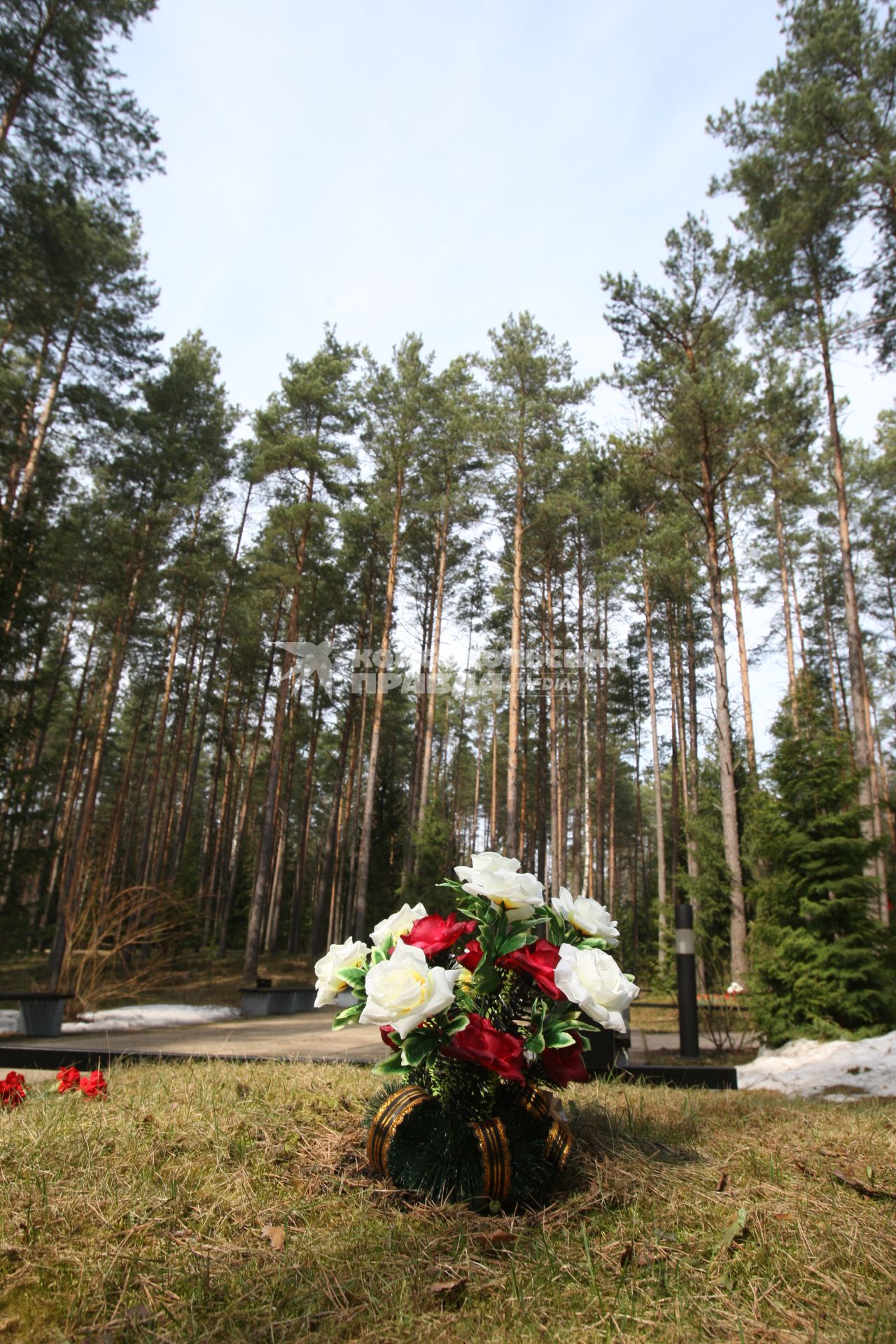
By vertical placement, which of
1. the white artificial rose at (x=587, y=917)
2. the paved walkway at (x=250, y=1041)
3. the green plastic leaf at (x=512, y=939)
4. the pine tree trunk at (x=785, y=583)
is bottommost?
the paved walkway at (x=250, y=1041)

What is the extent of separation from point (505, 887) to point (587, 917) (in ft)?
0.95

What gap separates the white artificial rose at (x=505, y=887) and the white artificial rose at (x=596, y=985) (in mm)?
152

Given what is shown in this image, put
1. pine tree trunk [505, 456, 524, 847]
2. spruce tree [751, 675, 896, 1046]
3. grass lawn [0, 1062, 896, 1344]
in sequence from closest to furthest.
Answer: grass lawn [0, 1062, 896, 1344] → spruce tree [751, 675, 896, 1046] → pine tree trunk [505, 456, 524, 847]

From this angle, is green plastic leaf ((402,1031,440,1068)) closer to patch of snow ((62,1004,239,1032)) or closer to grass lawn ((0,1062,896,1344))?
grass lawn ((0,1062,896,1344))

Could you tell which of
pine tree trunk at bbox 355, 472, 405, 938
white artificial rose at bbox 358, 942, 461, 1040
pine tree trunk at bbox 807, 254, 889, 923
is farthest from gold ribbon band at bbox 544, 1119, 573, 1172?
pine tree trunk at bbox 355, 472, 405, 938

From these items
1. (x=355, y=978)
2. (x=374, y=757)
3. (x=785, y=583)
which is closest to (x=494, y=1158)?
(x=355, y=978)

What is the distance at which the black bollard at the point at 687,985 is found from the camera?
6086mm

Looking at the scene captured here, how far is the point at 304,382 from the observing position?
16.0 m

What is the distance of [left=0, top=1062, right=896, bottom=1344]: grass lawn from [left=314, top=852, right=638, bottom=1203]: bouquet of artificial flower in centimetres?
10

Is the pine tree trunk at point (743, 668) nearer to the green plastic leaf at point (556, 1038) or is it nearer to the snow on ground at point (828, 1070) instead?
the snow on ground at point (828, 1070)

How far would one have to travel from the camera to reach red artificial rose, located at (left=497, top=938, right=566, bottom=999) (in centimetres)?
169

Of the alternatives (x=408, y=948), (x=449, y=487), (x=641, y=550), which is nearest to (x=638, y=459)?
(x=641, y=550)

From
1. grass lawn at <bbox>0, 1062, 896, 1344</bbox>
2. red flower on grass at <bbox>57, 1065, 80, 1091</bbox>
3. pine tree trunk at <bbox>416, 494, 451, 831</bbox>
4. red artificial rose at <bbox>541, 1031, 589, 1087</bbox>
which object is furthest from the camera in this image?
pine tree trunk at <bbox>416, 494, 451, 831</bbox>

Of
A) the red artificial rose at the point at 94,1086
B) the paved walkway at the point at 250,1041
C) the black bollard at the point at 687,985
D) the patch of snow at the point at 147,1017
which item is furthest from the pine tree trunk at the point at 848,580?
the red artificial rose at the point at 94,1086
